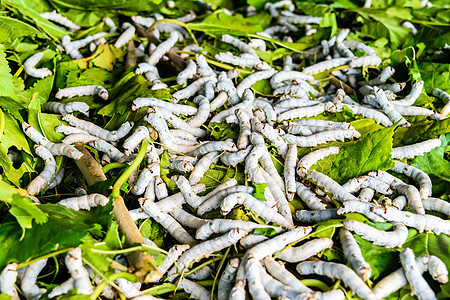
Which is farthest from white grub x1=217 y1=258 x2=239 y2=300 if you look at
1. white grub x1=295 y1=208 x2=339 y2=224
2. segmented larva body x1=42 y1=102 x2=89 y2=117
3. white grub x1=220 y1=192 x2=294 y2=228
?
segmented larva body x1=42 y1=102 x2=89 y2=117

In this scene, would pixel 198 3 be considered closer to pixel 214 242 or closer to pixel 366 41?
pixel 366 41

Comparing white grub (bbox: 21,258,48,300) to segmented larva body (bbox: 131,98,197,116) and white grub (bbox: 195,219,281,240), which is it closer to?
white grub (bbox: 195,219,281,240)

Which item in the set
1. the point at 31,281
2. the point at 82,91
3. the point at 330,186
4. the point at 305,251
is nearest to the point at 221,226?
the point at 305,251

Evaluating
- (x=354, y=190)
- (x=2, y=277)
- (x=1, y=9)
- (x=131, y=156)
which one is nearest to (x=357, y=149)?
(x=354, y=190)

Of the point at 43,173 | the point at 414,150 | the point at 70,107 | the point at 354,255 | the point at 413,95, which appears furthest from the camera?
the point at 413,95

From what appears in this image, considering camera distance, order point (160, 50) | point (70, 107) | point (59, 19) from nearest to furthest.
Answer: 1. point (70, 107)
2. point (160, 50)
3. point (59, 19)

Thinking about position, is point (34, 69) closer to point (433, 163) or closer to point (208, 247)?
point (208, 247)

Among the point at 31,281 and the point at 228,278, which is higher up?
the point at 31,281
